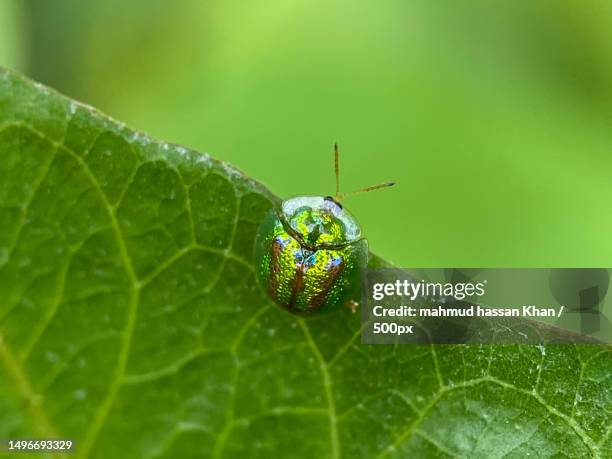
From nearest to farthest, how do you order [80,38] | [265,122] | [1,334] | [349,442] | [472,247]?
[1,334] < [349,442] < [472,247] < [265,122] < [80,38]

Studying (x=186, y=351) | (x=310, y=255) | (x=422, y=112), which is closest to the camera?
(x=186, y=351)

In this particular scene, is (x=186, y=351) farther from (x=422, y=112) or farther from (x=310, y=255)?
(x=422, y=112)

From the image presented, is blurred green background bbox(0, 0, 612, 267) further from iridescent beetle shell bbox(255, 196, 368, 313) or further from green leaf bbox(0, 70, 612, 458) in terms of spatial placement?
green leaf bbox(0, 70, 612, 458)

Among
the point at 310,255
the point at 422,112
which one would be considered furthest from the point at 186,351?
the point at 422,112

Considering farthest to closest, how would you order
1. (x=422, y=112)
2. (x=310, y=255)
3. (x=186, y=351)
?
(x=422, y=112)
(x=310, y=255)
(x=186, y=351)

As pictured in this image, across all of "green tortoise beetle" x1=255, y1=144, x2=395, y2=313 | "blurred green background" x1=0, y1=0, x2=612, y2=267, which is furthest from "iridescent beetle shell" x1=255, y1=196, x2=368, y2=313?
"blurred green background" x1=0, y1=0, x2=612, y2=267

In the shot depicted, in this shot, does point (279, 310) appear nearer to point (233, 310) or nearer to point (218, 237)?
point (233, 310)

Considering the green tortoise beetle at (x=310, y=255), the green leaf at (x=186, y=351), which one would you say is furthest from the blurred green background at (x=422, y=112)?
the green leaf at (x=186, y=351)

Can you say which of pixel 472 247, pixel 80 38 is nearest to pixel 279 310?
pixel 472 247
